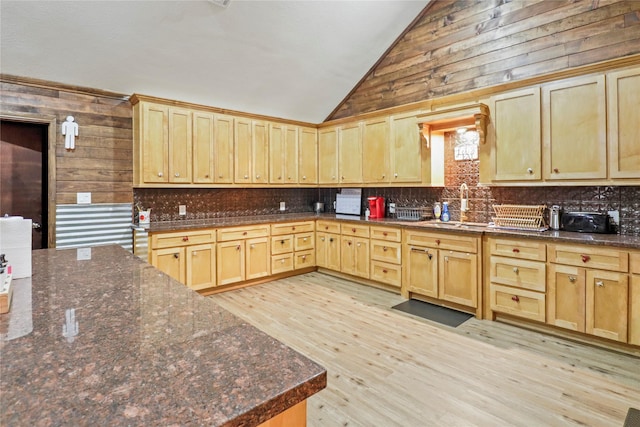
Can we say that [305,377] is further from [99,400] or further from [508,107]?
[508,107]

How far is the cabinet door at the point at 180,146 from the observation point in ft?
13.9

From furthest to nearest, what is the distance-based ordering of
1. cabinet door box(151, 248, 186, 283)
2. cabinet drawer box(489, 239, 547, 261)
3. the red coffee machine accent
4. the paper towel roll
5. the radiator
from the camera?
the red coffee machine accent → cabinet door box(151, 248, 186, 283) → the radiator → cabinet drawer box(489, 239, 547, 261) → the paper towel roll

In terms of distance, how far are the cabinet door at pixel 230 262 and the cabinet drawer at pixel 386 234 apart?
69.0 inches

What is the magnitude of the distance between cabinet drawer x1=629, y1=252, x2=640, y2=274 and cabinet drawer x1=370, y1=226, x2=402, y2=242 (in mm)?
2129

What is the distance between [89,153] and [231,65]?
6.34 ft

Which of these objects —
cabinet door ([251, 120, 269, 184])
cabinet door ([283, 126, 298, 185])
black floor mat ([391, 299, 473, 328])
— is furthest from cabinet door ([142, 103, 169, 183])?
black floor mat ([391, 299, 473, 328])

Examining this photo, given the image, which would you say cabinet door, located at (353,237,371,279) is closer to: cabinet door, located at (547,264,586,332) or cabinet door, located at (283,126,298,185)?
cabinet door, located at (283,126,298,185)

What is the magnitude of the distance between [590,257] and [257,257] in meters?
3.63

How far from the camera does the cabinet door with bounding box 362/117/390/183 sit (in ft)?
15.7

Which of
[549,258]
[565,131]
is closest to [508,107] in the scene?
[565,131]

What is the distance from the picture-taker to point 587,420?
2010 millimetres

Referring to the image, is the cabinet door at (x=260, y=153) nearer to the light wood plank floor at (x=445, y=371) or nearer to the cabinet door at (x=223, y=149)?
the cabinet door at (x=223, y=149)

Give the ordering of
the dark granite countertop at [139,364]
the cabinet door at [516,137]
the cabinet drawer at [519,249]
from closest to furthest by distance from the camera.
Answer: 1. the dark granite countertop at [139,364]
2. the cabinet drawer at [519,249]
3. the cabinet door at [516,137]

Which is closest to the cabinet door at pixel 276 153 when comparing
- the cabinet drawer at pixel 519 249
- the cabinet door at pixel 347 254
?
the cabinet door at pixel 347 254
